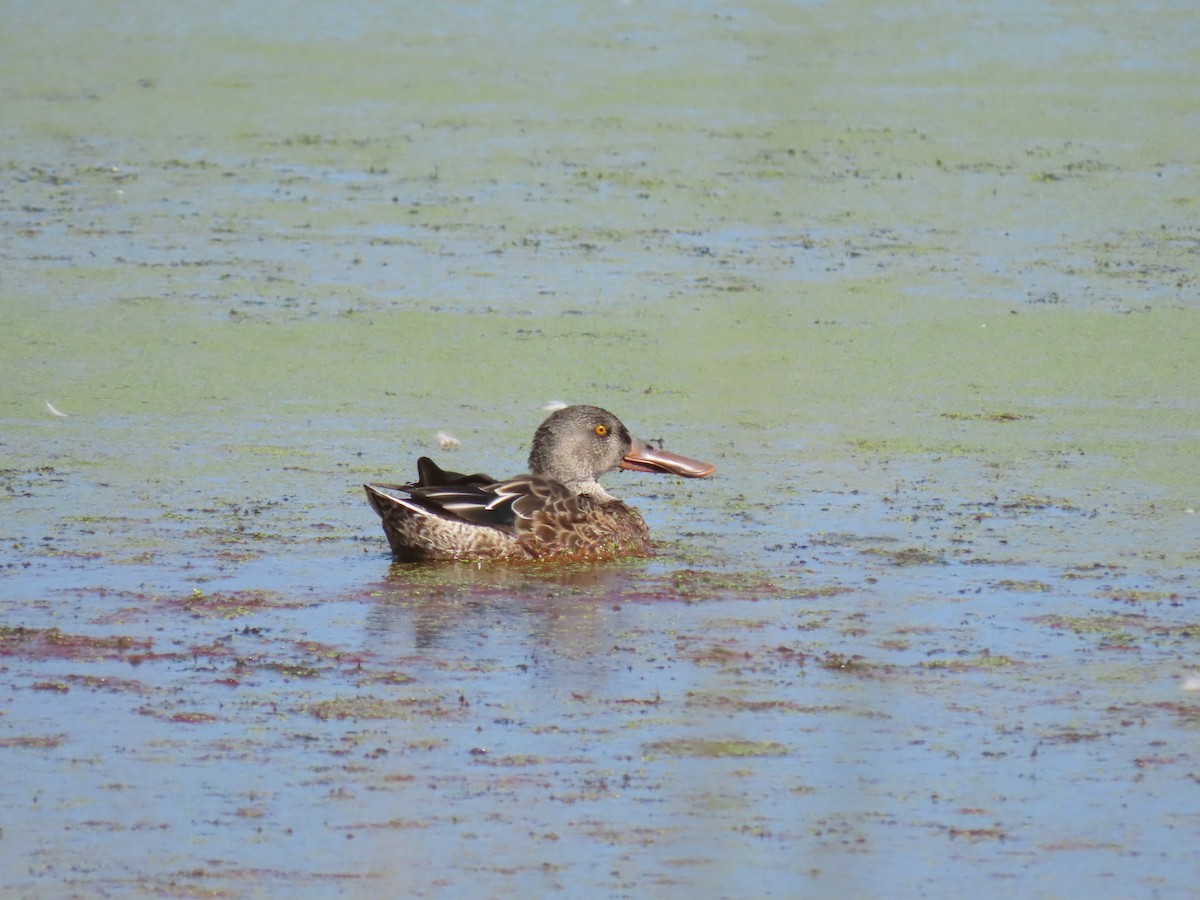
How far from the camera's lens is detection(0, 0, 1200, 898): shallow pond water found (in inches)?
144

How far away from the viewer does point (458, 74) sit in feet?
39.6

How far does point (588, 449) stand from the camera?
21.0 feet

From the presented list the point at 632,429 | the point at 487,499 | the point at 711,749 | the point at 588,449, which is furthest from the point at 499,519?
the point at 711,749

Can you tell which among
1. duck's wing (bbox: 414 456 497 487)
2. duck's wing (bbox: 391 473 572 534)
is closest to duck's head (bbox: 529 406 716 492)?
duck's wing (bbox: 391 473 572 534)

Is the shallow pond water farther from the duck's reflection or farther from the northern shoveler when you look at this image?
the northern shoveler

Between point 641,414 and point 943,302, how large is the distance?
1.79 m

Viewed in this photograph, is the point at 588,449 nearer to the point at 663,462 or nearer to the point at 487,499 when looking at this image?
the point at 663,462

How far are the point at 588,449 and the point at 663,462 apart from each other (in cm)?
23

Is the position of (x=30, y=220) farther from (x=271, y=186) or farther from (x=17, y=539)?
(x=17, y=539)

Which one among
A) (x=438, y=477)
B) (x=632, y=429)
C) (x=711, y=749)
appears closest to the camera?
(x=711, y=749)

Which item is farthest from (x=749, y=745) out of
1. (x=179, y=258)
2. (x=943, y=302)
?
(x=179, y=258)

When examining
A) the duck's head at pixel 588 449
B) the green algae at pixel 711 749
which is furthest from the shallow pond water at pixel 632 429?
the duck's head at pixel 588 449

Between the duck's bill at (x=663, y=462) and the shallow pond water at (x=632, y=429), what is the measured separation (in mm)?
113

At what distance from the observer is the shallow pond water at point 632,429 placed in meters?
3.65
